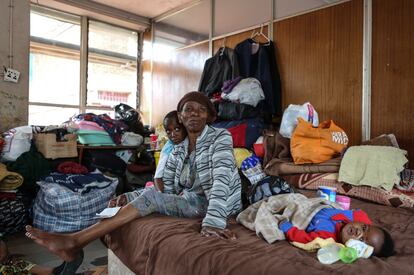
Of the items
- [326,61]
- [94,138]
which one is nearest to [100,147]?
[94,138]

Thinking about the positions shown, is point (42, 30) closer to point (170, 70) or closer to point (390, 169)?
point (170, 70)

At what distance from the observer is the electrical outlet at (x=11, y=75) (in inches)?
125

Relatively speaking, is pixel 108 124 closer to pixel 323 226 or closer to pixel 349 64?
pixel 349 64

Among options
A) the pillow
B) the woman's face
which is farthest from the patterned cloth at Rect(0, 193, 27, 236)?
the pillow

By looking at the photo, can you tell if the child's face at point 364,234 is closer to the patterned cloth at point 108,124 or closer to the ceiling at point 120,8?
the patterned cloth at point 108,124

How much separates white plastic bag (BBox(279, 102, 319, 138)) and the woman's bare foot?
1837 millimetres

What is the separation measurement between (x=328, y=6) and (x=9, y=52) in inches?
121

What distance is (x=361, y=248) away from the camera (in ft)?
3.87

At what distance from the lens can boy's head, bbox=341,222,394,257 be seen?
123cm

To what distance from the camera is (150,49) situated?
477 centimetres

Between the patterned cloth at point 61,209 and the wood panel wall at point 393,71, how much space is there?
2.48 metres

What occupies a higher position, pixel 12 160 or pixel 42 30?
pixel 42 30

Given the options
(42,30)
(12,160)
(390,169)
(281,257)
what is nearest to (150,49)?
(42,30)

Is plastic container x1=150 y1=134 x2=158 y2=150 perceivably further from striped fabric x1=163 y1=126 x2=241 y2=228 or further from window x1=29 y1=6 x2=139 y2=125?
striped fabric x1=163 y1=126 x2=241 y2=228
